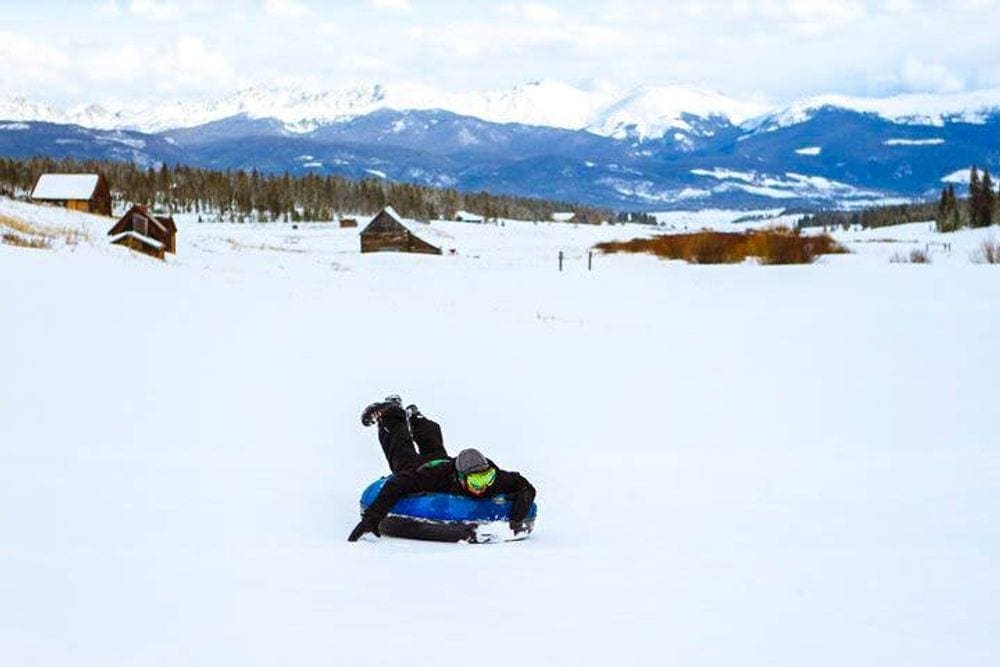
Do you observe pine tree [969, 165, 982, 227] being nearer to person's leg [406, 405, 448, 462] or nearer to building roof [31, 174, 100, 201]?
building roof [31, 174, 100, 201]

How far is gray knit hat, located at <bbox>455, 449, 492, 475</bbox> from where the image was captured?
245 inches

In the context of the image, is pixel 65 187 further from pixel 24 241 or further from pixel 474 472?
pixel 474 472

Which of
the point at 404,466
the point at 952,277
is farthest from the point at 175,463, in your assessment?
the point at 952,277

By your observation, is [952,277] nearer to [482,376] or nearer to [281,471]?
[482,376]

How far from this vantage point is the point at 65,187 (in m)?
79.2

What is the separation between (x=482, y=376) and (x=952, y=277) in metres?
19.9

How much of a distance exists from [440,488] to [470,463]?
33 centimetres

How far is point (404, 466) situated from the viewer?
6785 millimetres

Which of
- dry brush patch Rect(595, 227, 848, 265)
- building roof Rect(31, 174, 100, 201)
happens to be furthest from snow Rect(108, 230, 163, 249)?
building roof Rect(31, 174, 100, 201)

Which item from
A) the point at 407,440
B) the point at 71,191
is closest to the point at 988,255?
the point at 407,440

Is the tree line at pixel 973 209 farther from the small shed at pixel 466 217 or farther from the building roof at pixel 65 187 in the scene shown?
the building roof at pixel 65 187

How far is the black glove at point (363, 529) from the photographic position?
19.7 ft

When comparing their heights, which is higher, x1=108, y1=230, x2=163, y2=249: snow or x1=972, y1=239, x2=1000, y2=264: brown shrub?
x1=108, y1=230, x2=163, y2=249: snow

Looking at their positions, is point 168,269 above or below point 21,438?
above
